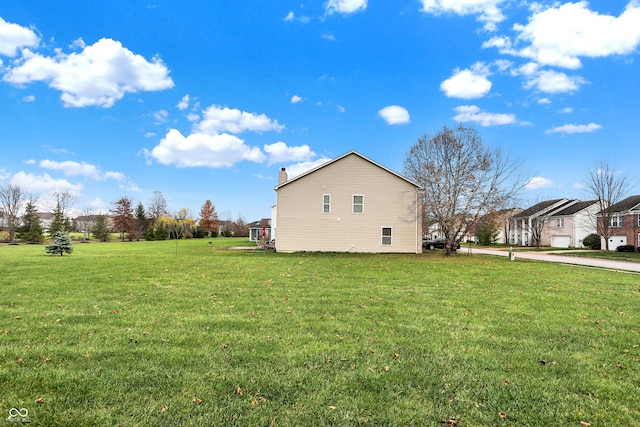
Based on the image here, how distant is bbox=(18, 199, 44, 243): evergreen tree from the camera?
48812 millimetres

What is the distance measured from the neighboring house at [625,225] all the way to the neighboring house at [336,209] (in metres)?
31.4

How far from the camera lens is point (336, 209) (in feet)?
82.0

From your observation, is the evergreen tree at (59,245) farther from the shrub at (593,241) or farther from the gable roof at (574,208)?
the gable roof at (574,208)

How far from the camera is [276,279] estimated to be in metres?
10.8

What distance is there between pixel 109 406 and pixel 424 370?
3.33m

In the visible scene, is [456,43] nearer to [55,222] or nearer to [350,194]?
[350,194]

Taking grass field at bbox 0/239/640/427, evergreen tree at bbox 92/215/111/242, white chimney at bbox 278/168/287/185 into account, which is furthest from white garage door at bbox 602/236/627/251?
evergreen tree at bbox 92/215/111/242

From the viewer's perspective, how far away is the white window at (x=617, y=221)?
38725 mm

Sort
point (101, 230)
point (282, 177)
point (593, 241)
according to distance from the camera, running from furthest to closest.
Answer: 1. point (101, 230)
2. point (593, 241)
3. point (282, 177)

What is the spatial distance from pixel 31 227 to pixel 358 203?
2060 inches

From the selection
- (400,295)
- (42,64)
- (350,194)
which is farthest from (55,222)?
(400,295)

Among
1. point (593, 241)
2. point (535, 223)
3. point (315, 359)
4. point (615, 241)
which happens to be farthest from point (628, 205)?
point (315, 359)

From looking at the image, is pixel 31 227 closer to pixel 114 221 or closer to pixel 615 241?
pixel 114 221

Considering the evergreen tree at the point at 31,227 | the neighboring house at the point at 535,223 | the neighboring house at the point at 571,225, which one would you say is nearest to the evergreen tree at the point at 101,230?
the evergreen tree at the point at 31,227
